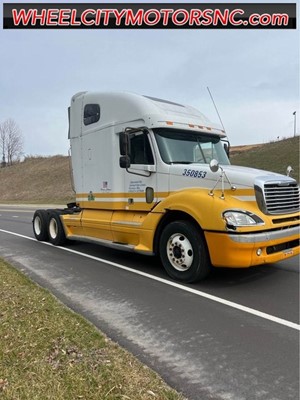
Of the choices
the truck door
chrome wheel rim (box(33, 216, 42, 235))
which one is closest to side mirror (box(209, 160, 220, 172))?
the truck door

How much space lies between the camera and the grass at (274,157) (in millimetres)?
32159

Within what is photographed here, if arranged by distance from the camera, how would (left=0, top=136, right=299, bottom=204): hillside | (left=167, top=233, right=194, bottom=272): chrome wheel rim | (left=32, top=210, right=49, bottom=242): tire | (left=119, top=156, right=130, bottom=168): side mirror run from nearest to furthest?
(left=167, top=233, right=194, bottom=272): chrome wheel rim → (left=119, top=156, right=130, bottom=168): side mirror → (left=32, top=210, right=49, bottom=242): tire → (left=0, top=136, right=299, bottom=204): hillside

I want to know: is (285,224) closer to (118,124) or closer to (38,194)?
(118,124)

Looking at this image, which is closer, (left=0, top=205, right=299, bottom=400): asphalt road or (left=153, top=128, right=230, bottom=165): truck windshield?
(left=0, top=205, right=299, bottom=400): asphalt road

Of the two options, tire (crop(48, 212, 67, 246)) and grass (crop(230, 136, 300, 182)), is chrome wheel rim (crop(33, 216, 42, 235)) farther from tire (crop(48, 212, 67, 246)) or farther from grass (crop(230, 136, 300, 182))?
grass (crop(230, 136, 300, 182))

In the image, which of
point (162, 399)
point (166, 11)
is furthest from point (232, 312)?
point (166, 11)

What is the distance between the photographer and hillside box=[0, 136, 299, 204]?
34625mm

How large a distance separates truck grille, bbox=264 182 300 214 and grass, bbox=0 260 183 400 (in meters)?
3.25

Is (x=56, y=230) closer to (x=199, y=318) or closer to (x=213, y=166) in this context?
(x=213, y=166)

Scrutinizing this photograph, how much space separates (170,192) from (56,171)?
50.3 meters

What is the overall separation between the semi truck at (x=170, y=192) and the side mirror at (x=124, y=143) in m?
0.02

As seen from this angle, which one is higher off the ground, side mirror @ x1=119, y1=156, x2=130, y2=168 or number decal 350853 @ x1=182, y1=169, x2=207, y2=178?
side mirror @ x1=119, y1=156, x2=130, y2=168

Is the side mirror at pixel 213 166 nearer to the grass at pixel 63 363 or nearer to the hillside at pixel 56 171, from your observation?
the grass at pixel 63 363

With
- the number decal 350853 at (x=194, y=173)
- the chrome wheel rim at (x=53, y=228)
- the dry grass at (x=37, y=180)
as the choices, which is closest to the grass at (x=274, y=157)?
the dry grass at (x=37, y=180)
